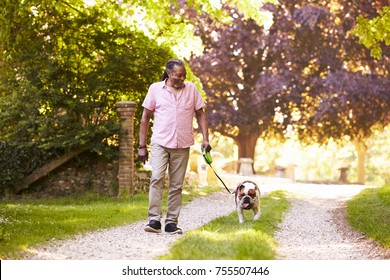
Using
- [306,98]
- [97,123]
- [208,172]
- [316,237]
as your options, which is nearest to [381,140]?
[306,98]

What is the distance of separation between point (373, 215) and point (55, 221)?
18.6 feet

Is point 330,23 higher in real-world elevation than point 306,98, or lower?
higher

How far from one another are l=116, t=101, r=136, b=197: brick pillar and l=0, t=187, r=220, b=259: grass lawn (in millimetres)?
675

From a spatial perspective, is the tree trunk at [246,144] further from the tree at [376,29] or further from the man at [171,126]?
the man at [171,126]

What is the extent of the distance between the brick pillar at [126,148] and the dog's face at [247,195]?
712cm

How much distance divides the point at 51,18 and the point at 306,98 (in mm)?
14439

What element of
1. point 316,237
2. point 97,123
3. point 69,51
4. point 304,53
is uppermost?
point 304,53

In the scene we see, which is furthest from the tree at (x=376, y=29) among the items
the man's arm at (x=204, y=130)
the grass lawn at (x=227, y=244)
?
the man's arm at (x=204, y=130)

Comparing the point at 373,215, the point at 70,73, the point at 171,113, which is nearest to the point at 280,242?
the point at 171,113

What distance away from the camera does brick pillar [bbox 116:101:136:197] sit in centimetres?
1733

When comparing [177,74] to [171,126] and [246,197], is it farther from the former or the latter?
[246,197]

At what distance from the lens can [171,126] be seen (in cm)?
912

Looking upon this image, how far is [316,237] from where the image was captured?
10109 millimetres

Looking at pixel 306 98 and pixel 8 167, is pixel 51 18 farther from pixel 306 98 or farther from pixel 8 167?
pixel 306 98
